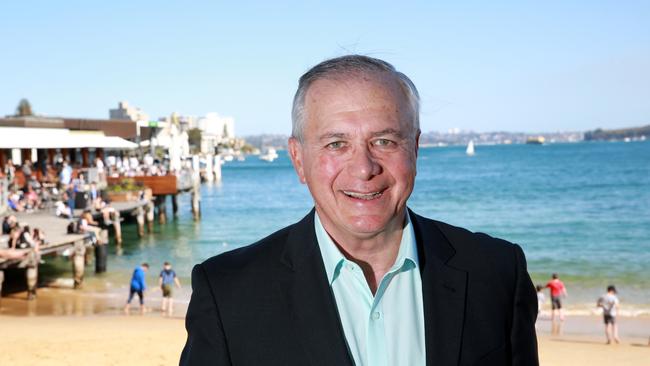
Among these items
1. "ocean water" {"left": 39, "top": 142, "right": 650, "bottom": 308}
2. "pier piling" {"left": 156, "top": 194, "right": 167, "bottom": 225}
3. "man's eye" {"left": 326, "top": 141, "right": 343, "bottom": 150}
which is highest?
"man's eye" {"left": 326, "top": 141, "right": 343, "bottom": 150}

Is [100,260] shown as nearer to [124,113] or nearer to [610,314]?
[610,314]

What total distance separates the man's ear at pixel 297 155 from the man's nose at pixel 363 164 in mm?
217

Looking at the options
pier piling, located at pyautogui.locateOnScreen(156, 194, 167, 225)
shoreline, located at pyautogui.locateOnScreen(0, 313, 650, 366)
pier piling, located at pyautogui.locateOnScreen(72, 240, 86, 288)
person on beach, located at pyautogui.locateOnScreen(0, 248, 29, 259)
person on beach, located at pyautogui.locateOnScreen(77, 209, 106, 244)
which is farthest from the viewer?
pier piling, located at pyautogui.locateOnScreen(156, 194, 167, 225)

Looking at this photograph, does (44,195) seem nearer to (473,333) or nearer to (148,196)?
(148,196)

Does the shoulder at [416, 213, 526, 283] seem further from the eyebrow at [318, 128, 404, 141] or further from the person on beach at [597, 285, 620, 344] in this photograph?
the person on beach at [597, 285, 620, 344]

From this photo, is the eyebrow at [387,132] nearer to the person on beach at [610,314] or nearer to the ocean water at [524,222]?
the person on beach at [610,314]

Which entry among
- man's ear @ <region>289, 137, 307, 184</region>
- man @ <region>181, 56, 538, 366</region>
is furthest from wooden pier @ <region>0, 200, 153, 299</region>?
man @ <region>181, 56, 538, 366</region>

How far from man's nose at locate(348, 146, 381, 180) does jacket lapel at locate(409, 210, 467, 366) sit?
0.30 meters

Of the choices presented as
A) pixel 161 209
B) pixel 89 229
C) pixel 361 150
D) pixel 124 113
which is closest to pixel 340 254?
pixel 361 150

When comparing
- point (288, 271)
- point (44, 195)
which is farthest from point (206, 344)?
point (44, 195)

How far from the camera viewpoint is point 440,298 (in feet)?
7.34

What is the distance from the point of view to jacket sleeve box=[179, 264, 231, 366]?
2143 millimetres

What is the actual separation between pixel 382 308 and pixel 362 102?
57 centimetres

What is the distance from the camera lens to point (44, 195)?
3120cm
